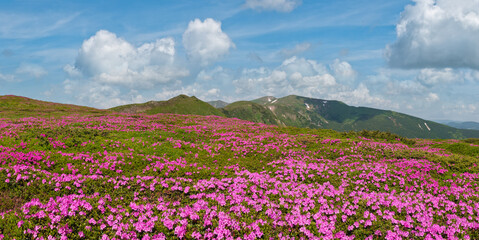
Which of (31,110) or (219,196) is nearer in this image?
(219,196)

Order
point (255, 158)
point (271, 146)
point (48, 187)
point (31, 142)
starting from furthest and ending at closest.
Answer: point (271, 146) < point (255, 158) < point (31, 142) < point (48, 187)

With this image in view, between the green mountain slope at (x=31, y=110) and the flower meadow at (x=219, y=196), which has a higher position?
the green mountain slope at (x=31, y=110)

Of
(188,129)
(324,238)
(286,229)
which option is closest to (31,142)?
(188,129)

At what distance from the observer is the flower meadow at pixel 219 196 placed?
7.51m

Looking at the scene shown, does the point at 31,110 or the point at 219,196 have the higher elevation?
the point at 31,110

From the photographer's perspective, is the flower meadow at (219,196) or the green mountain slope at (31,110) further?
the green mountain slope at (31,110)

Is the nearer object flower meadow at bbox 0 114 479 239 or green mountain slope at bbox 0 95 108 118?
flower meadow at bbox 0 114 479 239

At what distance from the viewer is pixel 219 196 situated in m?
9.85

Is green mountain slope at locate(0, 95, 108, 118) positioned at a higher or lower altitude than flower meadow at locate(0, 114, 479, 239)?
higher

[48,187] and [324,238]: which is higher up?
[48,187]

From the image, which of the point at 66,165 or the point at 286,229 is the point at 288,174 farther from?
the point at 66,165

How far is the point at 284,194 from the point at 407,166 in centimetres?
1094

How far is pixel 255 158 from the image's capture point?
64.0ft

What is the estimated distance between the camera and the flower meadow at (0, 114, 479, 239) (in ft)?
24.6
